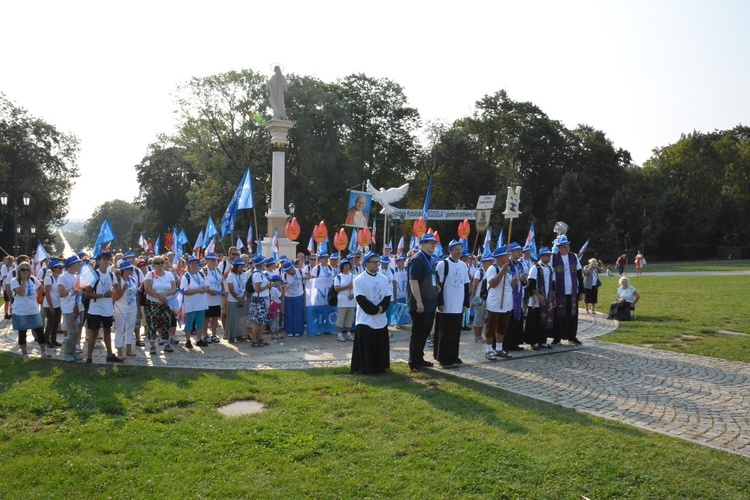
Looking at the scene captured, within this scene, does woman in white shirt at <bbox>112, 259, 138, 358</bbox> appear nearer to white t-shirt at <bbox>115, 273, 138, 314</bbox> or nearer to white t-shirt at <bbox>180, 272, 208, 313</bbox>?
white t-shirt at <bbox>115, 273, 138, 314</bbox>

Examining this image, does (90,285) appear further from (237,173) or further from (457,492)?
(237,173)

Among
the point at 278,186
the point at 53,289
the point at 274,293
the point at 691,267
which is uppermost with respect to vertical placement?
the point at 278,186

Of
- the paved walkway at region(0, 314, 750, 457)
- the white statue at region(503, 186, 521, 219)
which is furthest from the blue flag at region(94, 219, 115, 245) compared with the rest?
Result: the white statue at region(503, 186, 521, 219)

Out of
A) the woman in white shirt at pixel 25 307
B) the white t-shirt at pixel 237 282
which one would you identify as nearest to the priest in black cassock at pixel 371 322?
the white t-shirt at pixel 237 282

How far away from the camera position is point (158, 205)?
198 ft

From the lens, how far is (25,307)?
32.3ft

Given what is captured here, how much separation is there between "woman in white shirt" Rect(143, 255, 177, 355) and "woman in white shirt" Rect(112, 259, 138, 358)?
1.57 feet

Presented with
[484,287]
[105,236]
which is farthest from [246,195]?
[484,287]

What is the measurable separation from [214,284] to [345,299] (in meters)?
2.76

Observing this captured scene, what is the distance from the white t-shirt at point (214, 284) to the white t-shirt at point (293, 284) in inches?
60.7

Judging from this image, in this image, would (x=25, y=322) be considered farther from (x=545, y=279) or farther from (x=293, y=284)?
(x=545, y=279)

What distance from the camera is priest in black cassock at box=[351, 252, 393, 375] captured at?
28.0 ft

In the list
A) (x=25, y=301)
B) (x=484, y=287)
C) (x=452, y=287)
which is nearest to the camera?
(x=452, y=287)

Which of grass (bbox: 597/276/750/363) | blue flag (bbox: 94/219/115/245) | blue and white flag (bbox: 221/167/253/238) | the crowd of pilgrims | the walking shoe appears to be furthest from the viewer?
blue and white flag (bbox: 221/167/253/238)
